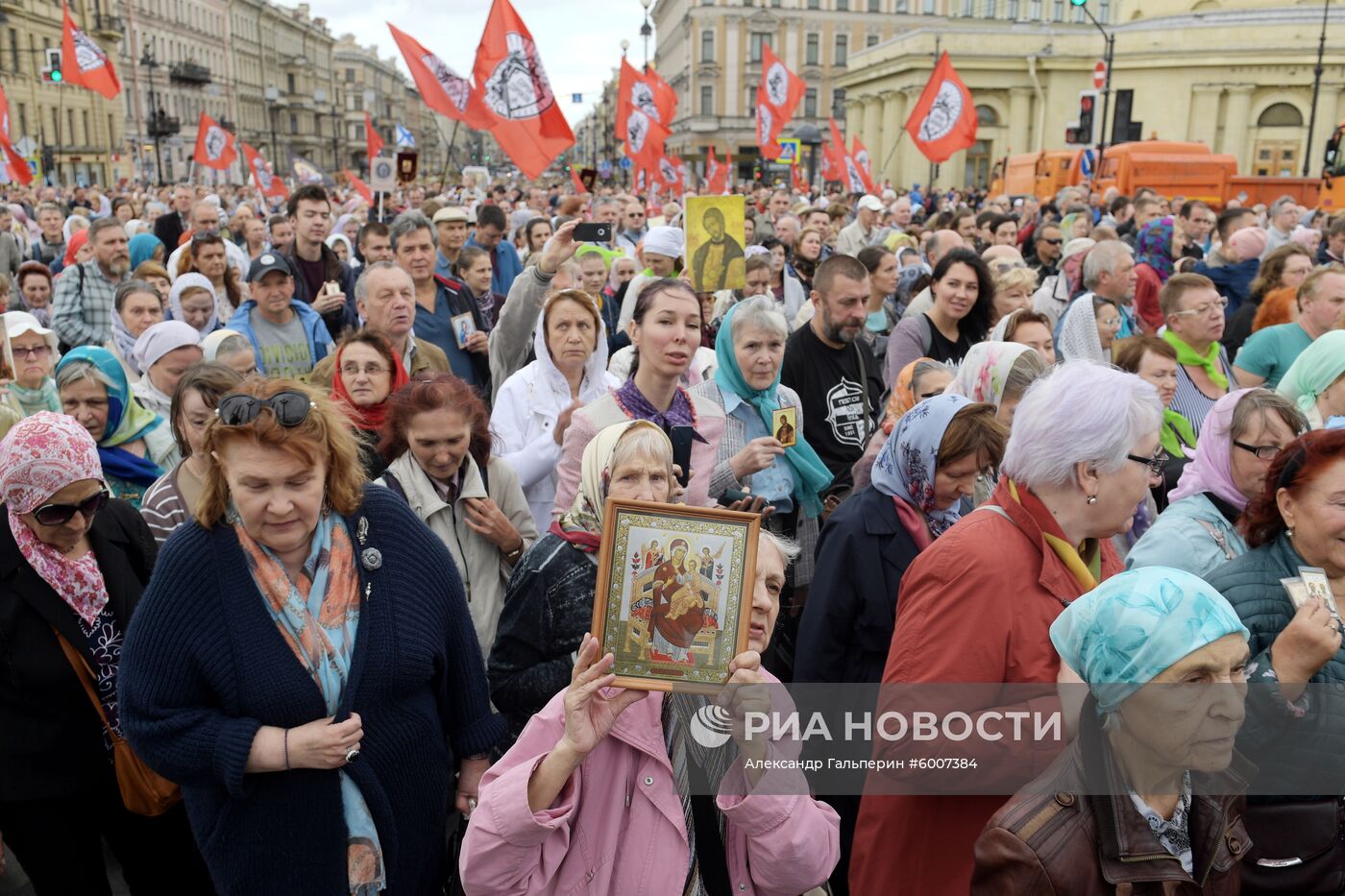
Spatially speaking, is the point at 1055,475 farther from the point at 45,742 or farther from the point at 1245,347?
the point at 1245,347

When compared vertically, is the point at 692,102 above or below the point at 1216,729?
above

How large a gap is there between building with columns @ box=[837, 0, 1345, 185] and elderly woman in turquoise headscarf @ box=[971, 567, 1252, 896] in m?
47.1

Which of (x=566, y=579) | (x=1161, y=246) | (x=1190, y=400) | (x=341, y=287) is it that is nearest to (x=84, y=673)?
(x=566, y=579)

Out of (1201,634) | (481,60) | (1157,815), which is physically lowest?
(1157,815)

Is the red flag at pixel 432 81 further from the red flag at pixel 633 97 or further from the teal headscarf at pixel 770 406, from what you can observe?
the teal headscarf at pixel 770 406

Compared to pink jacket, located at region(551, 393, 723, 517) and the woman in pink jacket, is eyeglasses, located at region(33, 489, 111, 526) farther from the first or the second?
the woman in pink jacket

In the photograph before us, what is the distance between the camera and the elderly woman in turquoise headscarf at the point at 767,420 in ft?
14.3

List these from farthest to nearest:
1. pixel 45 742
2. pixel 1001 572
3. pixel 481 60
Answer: pixel 481 60 → pixel 45 742 → pixel 1001 572

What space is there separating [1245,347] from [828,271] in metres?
2.55

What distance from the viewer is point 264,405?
2.59 meters

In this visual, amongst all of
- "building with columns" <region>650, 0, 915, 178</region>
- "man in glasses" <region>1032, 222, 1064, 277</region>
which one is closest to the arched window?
"building with columns" <region>650, 0, 915, 178</region>

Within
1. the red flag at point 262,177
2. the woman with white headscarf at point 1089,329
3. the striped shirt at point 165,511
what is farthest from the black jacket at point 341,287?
the red flag at point 262,177

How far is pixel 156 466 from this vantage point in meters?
4.52

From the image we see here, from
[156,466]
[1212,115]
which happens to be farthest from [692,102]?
[156,466]
